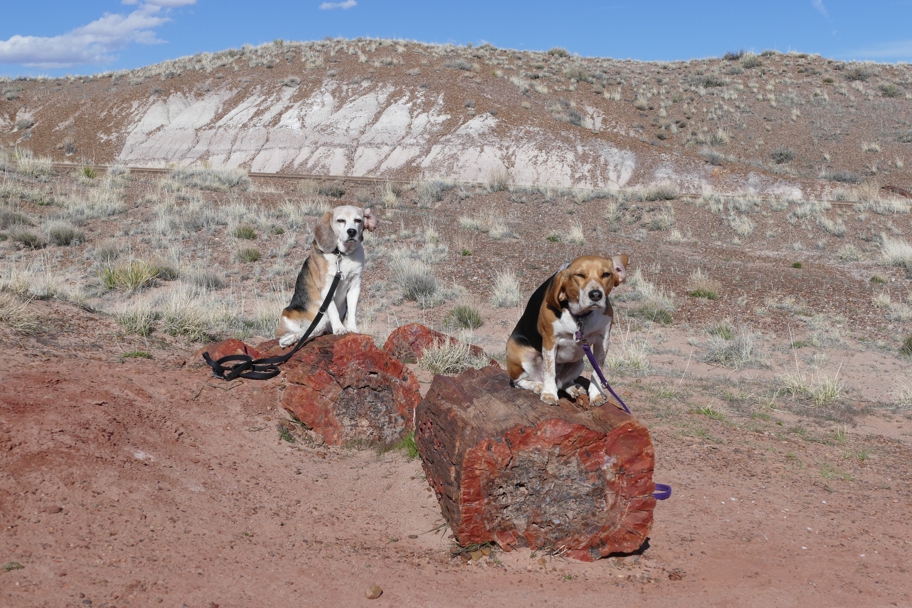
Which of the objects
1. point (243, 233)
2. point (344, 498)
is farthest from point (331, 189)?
point (344, 498)

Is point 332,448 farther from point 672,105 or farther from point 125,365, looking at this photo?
point 672,105

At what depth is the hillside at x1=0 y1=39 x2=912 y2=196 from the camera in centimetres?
3375

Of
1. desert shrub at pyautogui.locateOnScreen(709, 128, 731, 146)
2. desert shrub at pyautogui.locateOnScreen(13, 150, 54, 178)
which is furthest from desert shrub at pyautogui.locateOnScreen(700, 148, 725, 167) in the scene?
desert shrub at pyautogui.locateOnScreen(13, 150, 54, 178)

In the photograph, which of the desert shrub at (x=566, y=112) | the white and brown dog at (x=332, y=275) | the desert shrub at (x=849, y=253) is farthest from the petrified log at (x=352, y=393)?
the desert shrub at (x=566, y=112)

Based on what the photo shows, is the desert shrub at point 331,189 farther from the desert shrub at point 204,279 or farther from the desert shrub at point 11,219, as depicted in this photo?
the desert shrub at point 204,279

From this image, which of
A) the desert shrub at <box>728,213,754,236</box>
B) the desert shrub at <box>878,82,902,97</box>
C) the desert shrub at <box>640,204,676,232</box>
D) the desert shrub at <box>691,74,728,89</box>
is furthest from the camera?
the desert shrub at <box>691,74,728,89</box>

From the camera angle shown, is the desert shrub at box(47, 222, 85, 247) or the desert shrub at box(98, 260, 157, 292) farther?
the desert shrub at box(47, 222, 85, 247)

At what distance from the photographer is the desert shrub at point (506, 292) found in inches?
637

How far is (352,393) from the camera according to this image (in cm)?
752

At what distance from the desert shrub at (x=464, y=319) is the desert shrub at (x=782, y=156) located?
29292mm

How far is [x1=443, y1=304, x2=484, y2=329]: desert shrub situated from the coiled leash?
23.4 ft

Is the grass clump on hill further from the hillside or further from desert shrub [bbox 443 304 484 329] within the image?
the hillside

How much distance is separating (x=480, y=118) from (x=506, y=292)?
22066mm

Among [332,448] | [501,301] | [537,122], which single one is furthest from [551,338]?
[537,122]
